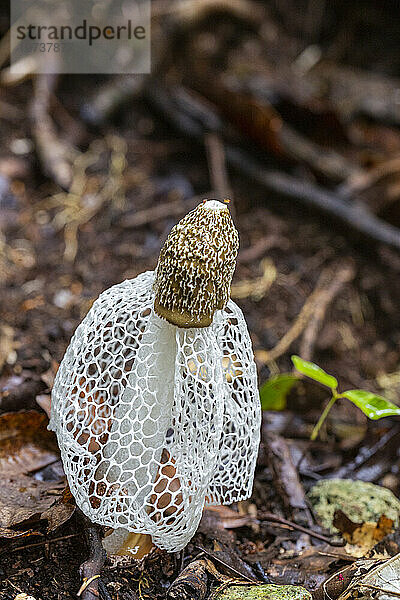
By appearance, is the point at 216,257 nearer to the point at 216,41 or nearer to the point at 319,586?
the point at 319,586

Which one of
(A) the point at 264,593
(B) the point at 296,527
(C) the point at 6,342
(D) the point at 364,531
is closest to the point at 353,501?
(D) the point at 364,531

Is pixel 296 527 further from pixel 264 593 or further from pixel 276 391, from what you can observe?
pixel 276 391

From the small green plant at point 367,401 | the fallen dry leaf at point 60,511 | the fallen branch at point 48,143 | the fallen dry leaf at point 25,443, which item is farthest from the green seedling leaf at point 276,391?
the fallen branch at point 48,143

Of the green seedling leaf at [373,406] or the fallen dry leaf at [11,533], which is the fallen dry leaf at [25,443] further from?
the green seedling leaf at [373,406]

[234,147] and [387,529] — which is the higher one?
[234,147]

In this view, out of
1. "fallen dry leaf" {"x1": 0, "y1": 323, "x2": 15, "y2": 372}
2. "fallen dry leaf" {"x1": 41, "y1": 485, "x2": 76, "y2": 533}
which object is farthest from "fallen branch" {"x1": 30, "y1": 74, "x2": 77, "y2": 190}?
"fallen dry leaf" {"x1": 41, "y1": 485, "x2": 76, "y2": 533}

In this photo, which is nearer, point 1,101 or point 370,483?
point 370,483

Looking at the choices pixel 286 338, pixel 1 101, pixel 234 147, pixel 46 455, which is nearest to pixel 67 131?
pixel 1 101
